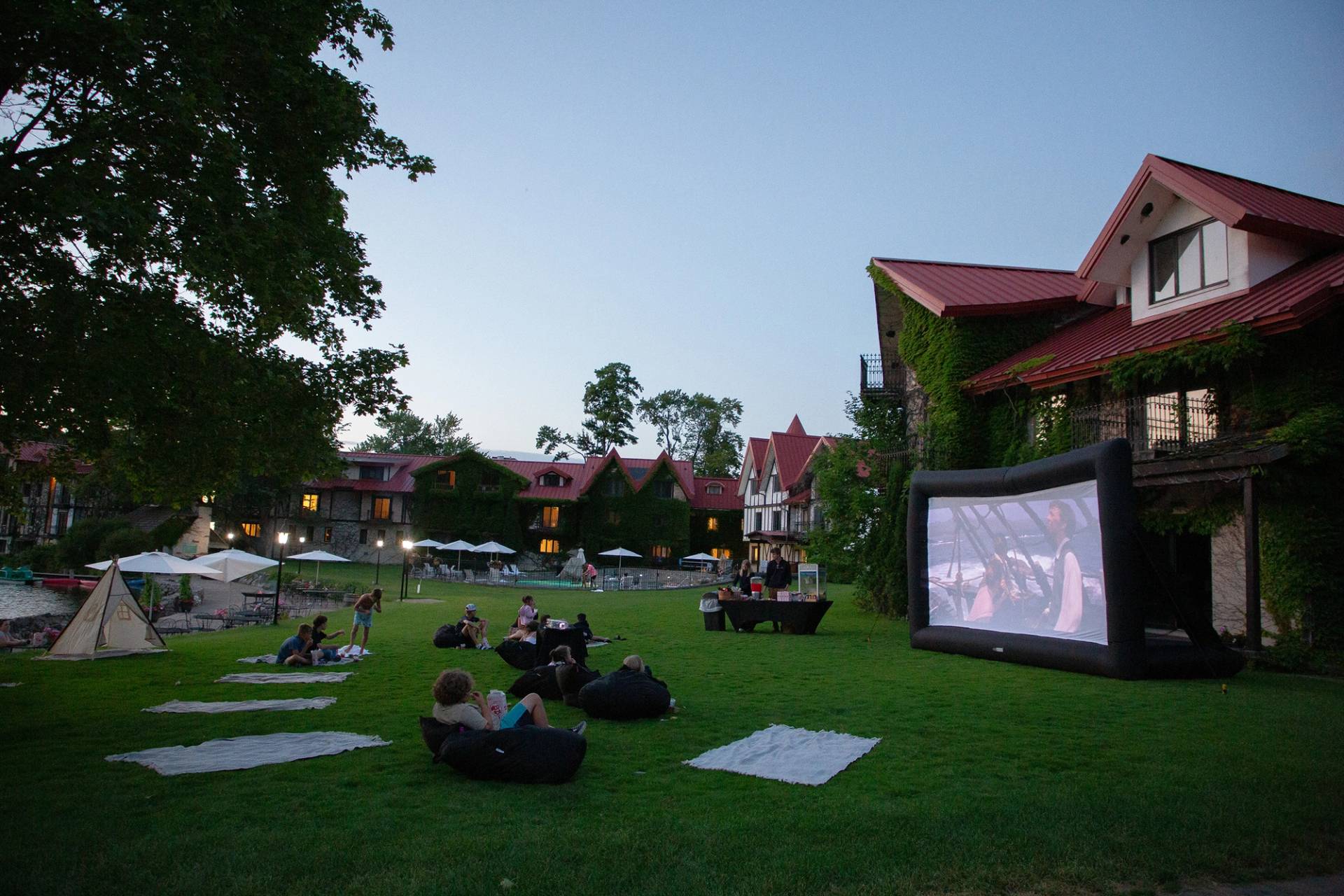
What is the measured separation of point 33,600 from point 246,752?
3930 cm

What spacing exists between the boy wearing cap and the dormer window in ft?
54.8

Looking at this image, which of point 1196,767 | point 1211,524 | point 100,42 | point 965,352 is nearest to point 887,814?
point 1196,767

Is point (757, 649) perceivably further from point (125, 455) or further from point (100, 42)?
point (100, 42)

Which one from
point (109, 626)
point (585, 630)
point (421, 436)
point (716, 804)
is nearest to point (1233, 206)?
point (585, 630)

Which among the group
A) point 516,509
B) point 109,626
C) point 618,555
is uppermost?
point 516,509

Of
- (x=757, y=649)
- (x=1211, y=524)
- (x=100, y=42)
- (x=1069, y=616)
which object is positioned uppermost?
(x=100, y=42)

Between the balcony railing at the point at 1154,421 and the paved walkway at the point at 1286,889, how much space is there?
12.4 metres

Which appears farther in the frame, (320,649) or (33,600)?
(33,600)

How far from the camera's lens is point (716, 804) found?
609cm

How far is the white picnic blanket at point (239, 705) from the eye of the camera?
9.68 meters

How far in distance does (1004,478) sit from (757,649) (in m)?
5.69

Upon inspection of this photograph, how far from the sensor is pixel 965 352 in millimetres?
23219

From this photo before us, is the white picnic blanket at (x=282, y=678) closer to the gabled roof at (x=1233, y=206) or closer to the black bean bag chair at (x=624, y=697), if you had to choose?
the black bean bag chair at (x=624, y=697)

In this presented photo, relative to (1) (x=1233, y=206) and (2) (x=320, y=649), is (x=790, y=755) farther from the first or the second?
(1) (x=1233, y=206)
